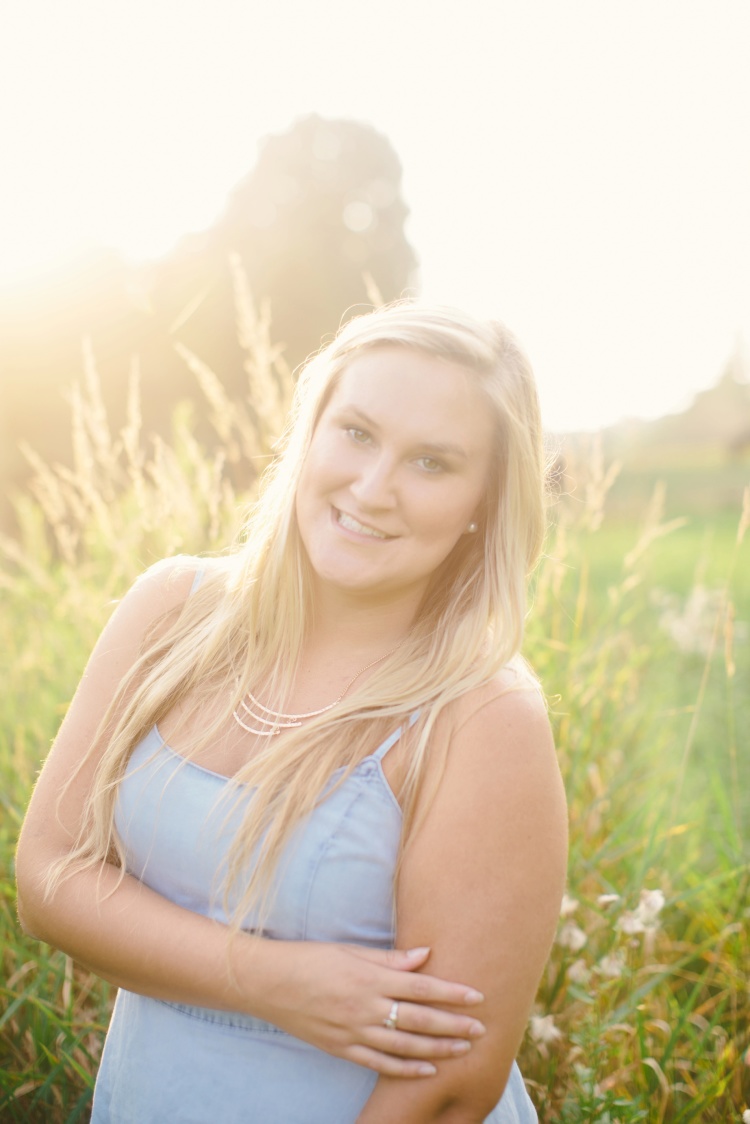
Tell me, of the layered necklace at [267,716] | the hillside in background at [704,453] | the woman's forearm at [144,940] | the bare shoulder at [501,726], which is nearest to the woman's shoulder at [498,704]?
the bare shoulder at [501,726]

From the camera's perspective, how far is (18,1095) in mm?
1826

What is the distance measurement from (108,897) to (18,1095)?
32.0 inches

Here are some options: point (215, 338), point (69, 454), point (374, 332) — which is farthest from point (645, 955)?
point (69, 454)

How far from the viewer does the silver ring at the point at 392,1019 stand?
122cm

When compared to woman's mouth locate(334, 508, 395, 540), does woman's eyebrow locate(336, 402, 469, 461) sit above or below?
above

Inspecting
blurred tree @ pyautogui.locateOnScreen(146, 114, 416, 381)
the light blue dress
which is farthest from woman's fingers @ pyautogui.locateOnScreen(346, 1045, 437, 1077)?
blurred tree @ pyautogui.locateOnScreen(146, 114, 416, 381)

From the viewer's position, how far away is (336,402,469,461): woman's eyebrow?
4.81 feet

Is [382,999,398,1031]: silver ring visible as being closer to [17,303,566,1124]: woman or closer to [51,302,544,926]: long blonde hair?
[17,303,566,1124]: woman

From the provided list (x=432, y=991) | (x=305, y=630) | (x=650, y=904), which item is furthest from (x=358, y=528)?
(x=650, y=904)

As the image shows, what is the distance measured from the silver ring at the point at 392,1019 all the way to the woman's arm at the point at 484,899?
80mm

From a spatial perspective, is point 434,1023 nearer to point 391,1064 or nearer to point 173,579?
point 391,1064

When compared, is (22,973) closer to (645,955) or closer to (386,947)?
(386,947)

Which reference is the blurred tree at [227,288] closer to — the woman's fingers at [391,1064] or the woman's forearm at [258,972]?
the woman's forearm at [258,972]

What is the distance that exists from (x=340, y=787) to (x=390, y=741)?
Answer: 4.3 inches
